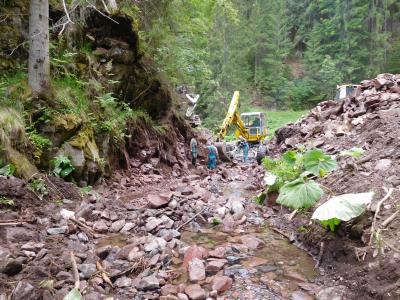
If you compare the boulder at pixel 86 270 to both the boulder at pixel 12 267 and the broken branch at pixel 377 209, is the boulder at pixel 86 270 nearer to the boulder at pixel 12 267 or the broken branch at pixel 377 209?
the boulder at pixel 12 267

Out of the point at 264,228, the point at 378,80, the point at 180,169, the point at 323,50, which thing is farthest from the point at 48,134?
the point at 323,50

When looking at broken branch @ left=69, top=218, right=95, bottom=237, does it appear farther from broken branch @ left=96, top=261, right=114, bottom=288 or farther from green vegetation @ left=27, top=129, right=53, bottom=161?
green vegetation @ left=27, top=129, right=53, bottom=161

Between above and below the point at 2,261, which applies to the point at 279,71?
above

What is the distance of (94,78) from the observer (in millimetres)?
9820

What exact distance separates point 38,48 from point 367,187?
720 centimetres

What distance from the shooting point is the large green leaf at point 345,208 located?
13.8ft

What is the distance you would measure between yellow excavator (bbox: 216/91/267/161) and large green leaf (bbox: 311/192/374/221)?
38.1ft

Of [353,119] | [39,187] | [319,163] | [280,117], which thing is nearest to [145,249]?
[39,187]

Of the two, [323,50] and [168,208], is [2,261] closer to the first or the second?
[168,208]

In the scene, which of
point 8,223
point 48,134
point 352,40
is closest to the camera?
point 8,223

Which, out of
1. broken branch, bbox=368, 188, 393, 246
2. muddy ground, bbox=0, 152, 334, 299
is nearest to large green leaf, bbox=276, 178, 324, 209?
broken branch, bbox=368, 188, 393, 246

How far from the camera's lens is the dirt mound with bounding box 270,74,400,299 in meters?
3.87

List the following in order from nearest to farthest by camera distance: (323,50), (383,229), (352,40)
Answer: (383,229) < (352,40) < (323,50)

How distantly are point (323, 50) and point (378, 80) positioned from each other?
32687 millimetres
